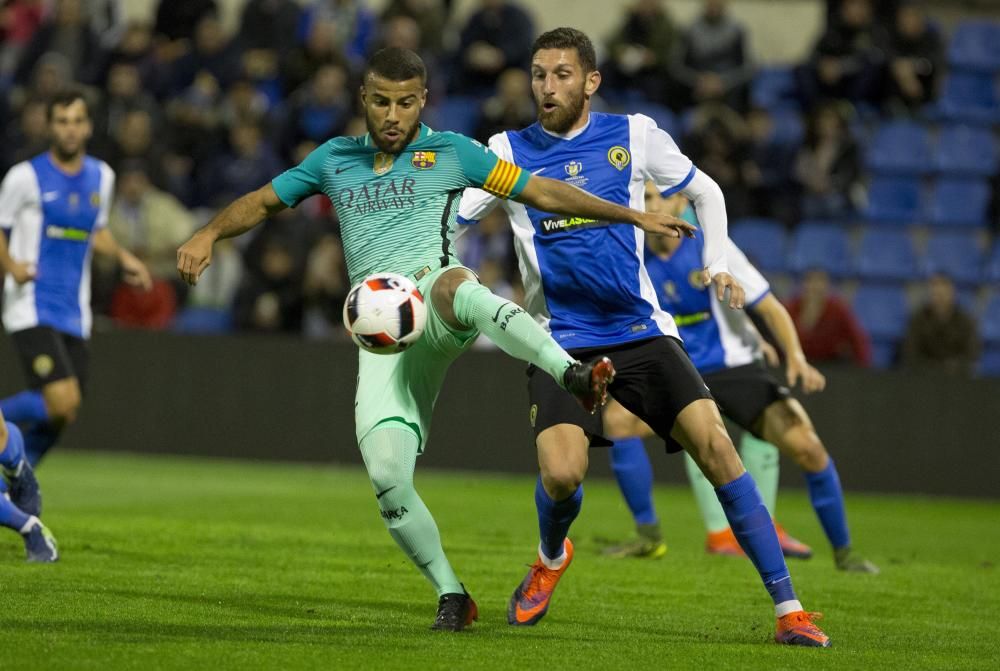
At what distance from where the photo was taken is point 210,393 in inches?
596

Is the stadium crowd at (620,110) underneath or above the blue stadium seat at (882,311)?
above

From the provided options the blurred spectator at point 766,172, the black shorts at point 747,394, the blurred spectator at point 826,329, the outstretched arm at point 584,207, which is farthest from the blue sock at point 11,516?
the blurred spectator at point 766,172

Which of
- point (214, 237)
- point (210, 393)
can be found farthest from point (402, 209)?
point (210, 393)

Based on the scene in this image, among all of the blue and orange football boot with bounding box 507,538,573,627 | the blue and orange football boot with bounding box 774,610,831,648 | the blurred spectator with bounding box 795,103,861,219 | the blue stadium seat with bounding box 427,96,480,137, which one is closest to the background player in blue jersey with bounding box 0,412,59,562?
the blue and orange football boot with bounding box 507,538,573,627

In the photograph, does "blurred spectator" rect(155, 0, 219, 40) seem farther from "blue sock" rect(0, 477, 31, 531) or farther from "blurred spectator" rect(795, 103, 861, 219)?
"blue sock" rect(0, 477, 31, 531)

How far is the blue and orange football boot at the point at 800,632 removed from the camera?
5797 mm

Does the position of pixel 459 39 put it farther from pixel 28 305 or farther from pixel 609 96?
pixel 28 305

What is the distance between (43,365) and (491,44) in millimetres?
8676

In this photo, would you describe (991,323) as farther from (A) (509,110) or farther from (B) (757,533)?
(B) (757,533)

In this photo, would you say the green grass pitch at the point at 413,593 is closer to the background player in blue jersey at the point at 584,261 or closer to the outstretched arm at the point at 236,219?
the background player in blue jersey at the point at 584,261

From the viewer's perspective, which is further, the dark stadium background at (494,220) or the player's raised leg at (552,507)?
the dark stadium background at (494,220)

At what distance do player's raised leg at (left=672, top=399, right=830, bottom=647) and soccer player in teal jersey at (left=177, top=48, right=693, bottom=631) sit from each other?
0.76m

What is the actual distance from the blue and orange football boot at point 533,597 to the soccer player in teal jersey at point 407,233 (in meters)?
0.37

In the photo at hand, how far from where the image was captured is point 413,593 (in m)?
7.15
